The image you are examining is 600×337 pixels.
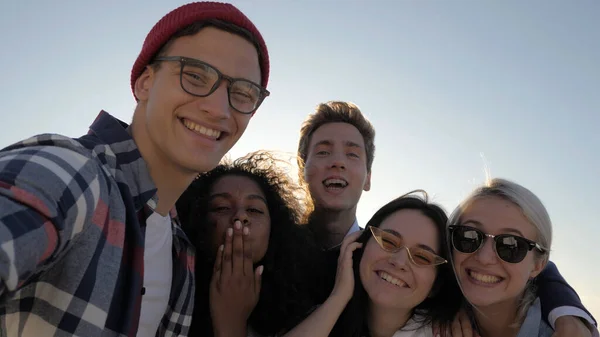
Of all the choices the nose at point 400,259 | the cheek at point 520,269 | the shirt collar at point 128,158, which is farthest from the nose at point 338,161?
the shirt collar at point 128,158

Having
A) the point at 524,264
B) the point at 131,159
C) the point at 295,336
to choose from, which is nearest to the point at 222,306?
the point at 295,336

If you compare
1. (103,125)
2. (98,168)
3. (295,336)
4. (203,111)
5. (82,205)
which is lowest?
(295,336)

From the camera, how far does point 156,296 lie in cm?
312

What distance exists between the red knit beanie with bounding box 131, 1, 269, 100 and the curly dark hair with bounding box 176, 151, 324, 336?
1.74 metres

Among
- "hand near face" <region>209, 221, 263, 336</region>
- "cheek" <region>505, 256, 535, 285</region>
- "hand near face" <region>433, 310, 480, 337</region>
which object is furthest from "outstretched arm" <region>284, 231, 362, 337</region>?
"cheek" <region>505, 256, 535, 285</region>

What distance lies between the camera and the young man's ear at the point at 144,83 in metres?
Result: 3.02

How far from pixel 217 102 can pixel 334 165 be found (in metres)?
3.57

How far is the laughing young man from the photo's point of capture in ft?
20.5

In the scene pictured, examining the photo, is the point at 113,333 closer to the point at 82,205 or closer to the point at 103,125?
the point at 82,205

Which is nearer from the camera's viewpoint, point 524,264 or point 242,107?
point 242,107

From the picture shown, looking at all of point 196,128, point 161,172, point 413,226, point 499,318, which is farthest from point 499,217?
point 161,172

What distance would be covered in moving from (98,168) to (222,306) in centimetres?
203

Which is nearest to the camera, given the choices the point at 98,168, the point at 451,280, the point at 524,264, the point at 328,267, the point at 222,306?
the point at 98,168

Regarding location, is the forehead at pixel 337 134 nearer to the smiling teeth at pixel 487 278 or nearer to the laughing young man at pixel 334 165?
the laughing young man at pixel 334 165
